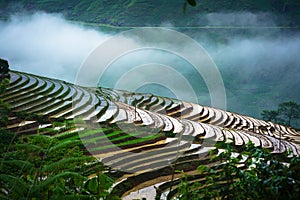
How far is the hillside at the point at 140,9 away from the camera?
56438mm

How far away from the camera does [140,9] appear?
57.0 m

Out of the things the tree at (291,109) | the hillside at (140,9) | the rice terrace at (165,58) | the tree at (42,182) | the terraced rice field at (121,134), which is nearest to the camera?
the tree at (42,182)

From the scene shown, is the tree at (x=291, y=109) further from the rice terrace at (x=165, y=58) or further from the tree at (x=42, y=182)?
the tree at (x=42, y=182)

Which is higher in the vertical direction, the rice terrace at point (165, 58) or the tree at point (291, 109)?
the rice terrace at point (165, 58)

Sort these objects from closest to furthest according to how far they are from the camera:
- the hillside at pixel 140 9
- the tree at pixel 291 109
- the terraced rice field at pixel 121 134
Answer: the terraced rice field at pixel 121 134, the tree at pixel 291 109, the hillside at pixel 140 9

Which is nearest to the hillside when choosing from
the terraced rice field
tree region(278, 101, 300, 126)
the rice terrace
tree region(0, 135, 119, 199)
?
the rice terrace

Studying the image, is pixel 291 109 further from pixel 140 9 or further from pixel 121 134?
pixel 140 9

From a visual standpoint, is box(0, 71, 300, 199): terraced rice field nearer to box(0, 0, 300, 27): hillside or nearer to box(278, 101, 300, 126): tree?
box(278, 101, 300, 126): tree

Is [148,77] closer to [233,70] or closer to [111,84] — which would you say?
[111,84]

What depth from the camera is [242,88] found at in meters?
55.5

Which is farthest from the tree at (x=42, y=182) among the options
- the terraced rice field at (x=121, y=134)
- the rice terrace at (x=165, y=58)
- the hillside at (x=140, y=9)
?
the hillside at (x=140, y=9)

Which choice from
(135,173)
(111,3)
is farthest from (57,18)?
(135,173)

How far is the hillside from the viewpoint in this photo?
56438 millimetres

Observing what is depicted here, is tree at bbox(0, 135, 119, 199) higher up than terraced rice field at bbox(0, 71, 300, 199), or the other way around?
terraced rice field at bbox(0, 71, 300, 199)
